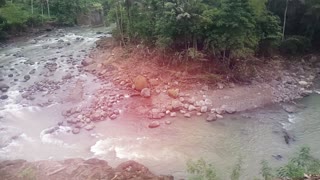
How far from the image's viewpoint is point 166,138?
16.4 m

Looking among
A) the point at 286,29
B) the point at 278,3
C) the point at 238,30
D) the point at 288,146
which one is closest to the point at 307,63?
the point at 286,29

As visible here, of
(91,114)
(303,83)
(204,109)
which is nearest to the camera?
(91,114)

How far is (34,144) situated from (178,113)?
729 cm

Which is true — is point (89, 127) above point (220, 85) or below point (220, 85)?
below

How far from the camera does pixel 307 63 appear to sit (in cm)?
2478

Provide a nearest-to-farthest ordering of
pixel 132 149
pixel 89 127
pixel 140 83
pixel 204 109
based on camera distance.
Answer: pixel 132 149
pixel 89 127
pixel 204 109
pixel 140 83

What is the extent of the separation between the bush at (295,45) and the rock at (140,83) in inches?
428

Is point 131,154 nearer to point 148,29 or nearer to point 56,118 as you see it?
point 56,118

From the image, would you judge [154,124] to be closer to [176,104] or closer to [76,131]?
[176,104]

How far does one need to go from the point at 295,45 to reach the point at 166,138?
45.9 feet

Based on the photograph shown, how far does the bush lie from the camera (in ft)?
82.7

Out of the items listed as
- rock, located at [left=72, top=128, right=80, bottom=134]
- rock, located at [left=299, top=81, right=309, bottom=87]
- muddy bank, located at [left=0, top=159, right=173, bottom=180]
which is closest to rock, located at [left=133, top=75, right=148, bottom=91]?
rock, located at [left=72, top=128, right=80, bottom=134]

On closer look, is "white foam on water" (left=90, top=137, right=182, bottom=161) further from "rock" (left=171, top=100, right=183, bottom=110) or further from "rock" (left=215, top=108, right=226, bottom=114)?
"rock" (left=215, top=108, right=226, bottom=114)

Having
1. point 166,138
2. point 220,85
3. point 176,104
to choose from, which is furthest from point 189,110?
point 220,85
